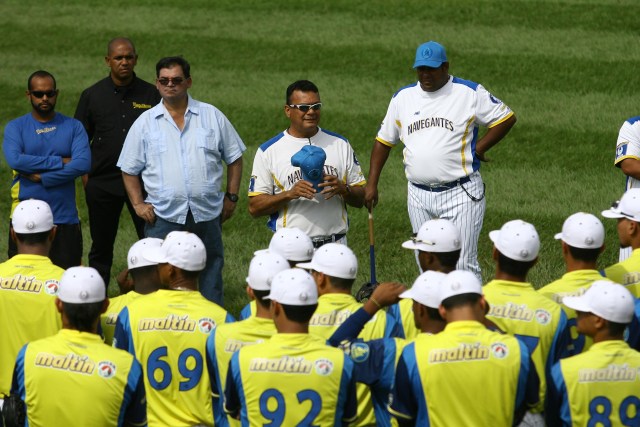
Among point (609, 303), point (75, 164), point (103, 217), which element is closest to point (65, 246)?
point (75, 164)

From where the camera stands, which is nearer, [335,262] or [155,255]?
[335,262]

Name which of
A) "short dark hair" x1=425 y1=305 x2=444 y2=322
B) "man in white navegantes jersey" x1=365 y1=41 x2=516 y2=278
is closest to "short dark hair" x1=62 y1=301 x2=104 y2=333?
"short dark hair" x1=425 y1=305 x2=444 y2=322

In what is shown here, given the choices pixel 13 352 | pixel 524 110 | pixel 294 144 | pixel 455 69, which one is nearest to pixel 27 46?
pixel 455 69

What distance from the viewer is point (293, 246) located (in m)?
7.00

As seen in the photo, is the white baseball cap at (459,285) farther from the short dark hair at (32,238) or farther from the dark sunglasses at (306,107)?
the dark sunglasses at (306,107)

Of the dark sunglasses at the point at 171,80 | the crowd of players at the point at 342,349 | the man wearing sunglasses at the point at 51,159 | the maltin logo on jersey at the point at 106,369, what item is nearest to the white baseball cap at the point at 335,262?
the crowd of players at the point at 342,349

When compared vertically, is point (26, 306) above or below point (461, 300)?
below

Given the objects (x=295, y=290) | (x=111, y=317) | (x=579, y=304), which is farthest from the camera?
(x=111, y=317)

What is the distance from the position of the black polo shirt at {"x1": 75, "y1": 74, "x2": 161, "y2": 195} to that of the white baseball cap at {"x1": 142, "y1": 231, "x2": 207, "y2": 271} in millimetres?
3438

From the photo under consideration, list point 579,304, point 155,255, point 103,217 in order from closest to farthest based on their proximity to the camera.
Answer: point 579,304 < point 155,255 < point 103,217

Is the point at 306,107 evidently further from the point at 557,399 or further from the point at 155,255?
the point at 557,399

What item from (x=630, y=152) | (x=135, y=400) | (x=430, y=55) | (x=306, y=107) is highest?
(x=430, y=55)

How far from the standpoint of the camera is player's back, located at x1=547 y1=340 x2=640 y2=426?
219 inches

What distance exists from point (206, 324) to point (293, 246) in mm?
865
